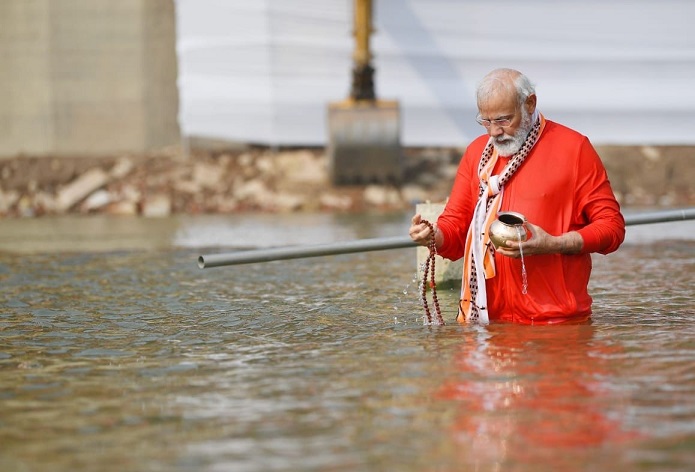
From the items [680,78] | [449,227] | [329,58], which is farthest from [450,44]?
[449,227]

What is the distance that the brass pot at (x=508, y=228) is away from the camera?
5543 millimetres

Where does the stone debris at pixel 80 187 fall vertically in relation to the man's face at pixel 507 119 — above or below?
below

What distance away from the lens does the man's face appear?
5660mm

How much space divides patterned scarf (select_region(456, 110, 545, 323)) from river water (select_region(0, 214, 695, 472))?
0.54 ft

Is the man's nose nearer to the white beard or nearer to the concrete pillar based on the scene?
the white beard

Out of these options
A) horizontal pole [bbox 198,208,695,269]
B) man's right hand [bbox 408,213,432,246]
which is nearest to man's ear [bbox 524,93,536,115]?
man's right hand [bbox 408,213,432,246]

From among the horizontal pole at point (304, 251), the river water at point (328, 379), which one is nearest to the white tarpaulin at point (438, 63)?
the river water at point (328, 379)

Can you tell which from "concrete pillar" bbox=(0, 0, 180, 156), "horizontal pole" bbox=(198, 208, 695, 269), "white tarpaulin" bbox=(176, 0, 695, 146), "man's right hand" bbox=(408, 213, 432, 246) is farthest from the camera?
"concrete pillar" bbox=(0, 0, 180, 156)

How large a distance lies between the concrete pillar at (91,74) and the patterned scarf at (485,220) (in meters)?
13.1

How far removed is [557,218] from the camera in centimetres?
579

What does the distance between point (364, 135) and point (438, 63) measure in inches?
74.7

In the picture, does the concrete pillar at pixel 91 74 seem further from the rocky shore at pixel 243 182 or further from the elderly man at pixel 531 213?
the elderly man at pixel 531 213

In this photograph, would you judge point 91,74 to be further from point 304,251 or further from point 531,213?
point 531,213

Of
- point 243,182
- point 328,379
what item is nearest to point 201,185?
point 243,182
